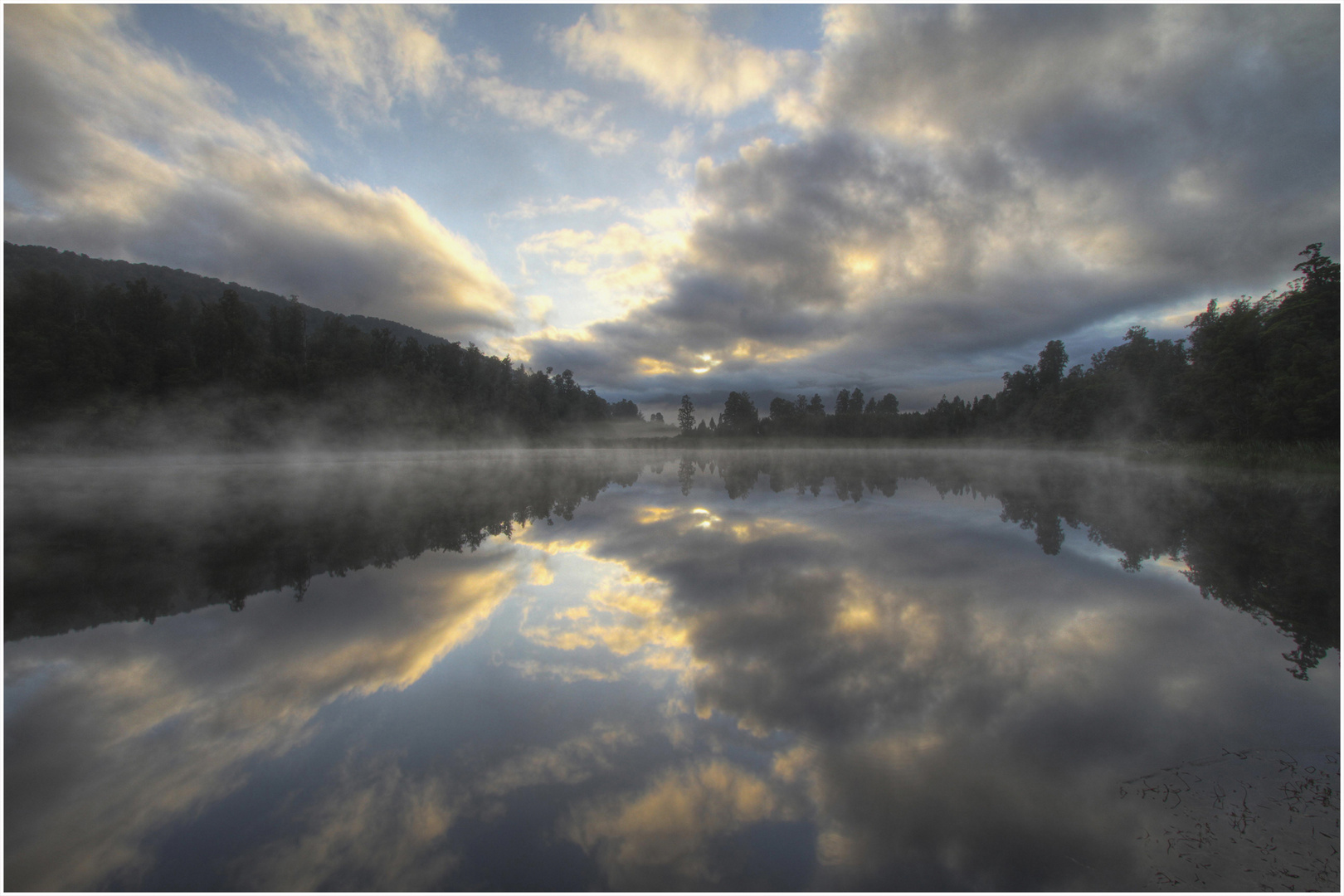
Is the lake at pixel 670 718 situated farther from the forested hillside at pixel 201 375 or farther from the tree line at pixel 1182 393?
the forested hillside at pixel 201 375

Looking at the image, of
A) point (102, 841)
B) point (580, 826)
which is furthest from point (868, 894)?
point (102, 841)

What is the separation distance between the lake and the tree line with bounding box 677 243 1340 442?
87.4 feet

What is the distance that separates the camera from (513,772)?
305 cm

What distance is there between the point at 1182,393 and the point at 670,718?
49788mm

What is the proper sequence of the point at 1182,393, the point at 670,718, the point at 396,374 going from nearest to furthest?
the point at 670,718
the point at 1182,393
the point at 396,374

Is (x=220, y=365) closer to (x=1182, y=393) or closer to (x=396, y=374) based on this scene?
(x=396, y=374)

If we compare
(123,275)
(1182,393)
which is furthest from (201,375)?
(1182,393)

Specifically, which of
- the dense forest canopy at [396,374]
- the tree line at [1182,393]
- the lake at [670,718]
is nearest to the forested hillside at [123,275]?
the dense forest canopy at [396,374]

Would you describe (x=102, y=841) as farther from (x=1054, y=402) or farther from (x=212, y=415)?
(x=1054, y=402)

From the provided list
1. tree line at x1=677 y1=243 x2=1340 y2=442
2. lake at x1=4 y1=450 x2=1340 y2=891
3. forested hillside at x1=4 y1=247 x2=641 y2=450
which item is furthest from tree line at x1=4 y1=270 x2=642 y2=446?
tree line at x1=677 y1=243 x2=1340 y2=442

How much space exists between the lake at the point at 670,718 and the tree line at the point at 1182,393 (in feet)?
87.4

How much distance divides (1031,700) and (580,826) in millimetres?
3625

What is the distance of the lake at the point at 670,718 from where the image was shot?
8.01 ft

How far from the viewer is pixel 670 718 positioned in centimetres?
367
